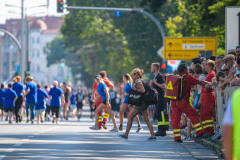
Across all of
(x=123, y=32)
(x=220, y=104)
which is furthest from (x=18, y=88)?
(x=123, y=32)

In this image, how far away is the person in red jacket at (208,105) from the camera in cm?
1416

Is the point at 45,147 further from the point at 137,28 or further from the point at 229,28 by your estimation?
the point at 137,28

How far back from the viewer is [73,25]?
5212 cm

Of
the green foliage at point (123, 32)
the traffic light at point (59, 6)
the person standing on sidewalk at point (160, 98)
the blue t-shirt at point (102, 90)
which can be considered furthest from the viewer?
the green foliage at point (123, 32)

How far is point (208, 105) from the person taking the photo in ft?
46.7

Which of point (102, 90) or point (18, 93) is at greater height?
point (102, 90)

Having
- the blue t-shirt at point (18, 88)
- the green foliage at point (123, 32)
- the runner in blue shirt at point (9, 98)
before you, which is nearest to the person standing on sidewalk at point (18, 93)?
the blue t-shirt at point (18, 88)

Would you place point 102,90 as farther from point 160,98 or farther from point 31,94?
point 31,94

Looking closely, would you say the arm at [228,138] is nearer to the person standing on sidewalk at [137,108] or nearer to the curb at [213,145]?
the curb at [213,145]

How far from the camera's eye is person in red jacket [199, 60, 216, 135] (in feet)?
46.5

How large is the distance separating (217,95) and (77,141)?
10.9ft

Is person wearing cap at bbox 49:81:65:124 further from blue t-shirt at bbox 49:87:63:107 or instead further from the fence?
the fence

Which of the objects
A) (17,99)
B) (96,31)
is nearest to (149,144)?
(17,99)

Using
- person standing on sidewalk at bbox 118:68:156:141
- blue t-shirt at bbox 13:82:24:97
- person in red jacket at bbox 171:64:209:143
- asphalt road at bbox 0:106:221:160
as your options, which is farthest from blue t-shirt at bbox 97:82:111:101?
blue t-shirt at bbox 13:82:24:97
